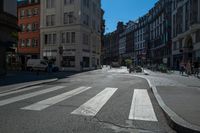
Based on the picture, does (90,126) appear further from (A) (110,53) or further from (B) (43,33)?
(A) (110,53)

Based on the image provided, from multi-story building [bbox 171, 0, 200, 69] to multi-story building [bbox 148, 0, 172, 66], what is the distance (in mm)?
4903

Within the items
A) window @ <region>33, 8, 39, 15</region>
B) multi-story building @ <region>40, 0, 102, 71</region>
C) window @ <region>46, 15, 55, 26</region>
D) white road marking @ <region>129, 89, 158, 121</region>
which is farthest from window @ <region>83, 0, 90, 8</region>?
white road marking @ <region>129, 89, 158, 121</region>

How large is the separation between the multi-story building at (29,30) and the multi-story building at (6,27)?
24.4 m

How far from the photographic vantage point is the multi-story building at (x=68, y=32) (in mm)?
42219

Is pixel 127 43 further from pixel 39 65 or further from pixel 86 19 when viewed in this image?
pixel 39 65

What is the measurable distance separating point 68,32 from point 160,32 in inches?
1761

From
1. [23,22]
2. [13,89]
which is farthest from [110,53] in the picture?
[13,89]

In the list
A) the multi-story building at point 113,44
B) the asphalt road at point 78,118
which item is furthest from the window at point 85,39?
the multi-story building at point 113,44

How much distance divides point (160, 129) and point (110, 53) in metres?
148

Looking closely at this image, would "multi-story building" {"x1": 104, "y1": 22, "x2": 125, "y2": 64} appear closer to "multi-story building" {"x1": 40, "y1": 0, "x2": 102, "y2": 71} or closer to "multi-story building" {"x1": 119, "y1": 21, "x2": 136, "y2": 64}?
"multi-story building" {"x1": 119, "y1": 21, "x2": 136, "y2": 64}

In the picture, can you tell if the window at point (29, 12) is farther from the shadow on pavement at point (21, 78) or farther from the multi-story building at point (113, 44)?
the multi-story building at point (113, 44)

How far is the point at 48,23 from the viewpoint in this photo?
149 feet

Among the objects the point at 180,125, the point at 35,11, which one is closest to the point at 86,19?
the point at 35,11

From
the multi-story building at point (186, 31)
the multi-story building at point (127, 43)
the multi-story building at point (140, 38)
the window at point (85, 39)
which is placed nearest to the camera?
the multi-story building at point (186, 31)
